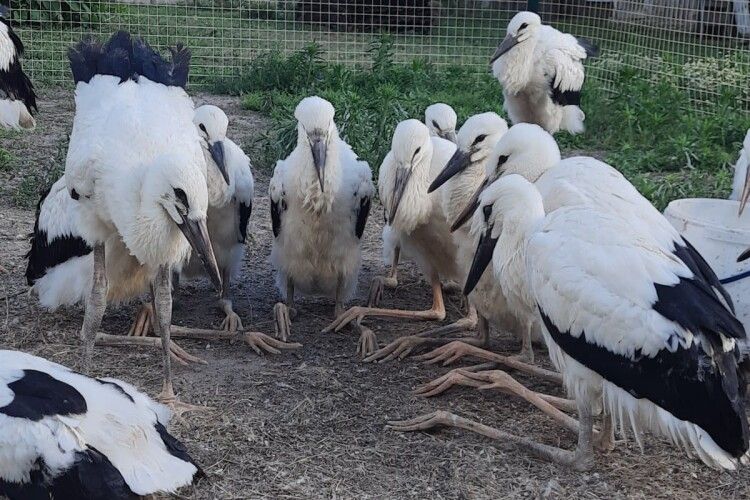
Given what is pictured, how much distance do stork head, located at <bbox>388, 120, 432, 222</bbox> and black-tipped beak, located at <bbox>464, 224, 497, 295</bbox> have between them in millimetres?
980

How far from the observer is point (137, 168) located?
15.0 feet

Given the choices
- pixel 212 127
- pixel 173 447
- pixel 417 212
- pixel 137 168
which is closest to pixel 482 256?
pixel 417 212

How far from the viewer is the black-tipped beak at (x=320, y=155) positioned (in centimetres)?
573

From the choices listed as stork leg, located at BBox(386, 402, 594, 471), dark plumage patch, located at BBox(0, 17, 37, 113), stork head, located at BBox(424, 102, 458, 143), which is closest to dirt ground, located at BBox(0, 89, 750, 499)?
stork leg, located at BBox(386, 402, 594, 471)

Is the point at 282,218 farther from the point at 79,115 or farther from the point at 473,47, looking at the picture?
the point at 473,47

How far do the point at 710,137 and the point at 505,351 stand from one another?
472 cm

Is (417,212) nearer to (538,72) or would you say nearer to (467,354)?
(467,354)

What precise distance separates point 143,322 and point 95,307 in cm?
81

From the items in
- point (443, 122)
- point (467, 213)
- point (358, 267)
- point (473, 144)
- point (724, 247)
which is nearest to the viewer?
point (724, 247)

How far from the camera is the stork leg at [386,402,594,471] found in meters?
4.28

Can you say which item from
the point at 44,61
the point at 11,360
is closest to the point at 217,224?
the point at 11,360

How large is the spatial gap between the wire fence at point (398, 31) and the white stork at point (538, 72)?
85.1 inches

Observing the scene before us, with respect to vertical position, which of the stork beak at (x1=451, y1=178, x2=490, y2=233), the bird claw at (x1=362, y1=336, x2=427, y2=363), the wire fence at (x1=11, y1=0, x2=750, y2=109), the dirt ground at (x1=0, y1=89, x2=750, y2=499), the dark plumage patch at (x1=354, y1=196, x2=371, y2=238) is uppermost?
the wire fence at (x1=11, y1=0, x2=750, y2=109)

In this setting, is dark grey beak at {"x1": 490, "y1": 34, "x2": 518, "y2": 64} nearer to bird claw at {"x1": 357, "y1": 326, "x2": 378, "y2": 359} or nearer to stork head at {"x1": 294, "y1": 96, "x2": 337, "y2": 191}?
stork head at {"x1": 294, "y1": 96, "x2": 337, "y2": 191}
